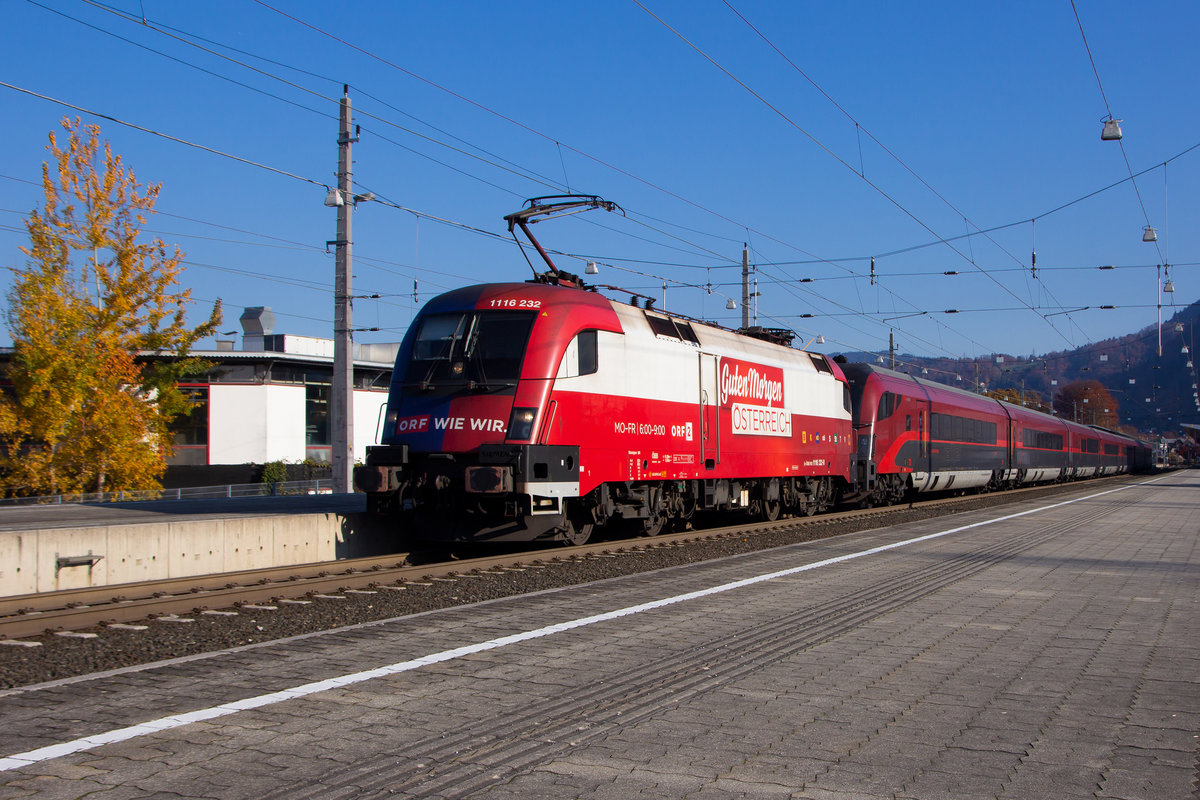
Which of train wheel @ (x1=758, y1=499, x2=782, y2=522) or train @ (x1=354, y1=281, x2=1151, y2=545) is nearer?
train @ (x1=354, y1=281, x2=1151, y2=545)

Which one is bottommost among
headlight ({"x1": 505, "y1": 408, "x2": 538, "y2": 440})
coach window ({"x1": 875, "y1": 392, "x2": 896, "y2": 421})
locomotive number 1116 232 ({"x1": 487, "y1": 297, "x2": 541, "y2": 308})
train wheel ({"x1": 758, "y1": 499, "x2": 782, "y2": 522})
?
train wheel ({"x1": 758, "y1": 499, "x2": 782, "y2": 522})

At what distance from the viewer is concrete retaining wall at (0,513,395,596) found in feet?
33.0

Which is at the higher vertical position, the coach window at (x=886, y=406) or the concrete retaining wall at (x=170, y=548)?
the coach window at (x=886, y=406)

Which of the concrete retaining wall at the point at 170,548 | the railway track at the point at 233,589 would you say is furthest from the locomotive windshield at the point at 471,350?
the concrete retaining wall at the point at 170,548

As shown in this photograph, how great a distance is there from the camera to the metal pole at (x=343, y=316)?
2095cm

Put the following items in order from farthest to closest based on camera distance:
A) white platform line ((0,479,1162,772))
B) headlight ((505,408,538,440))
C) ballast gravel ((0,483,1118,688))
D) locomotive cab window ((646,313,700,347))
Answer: locomotive cab window ((646,313,700,347)) < headlight ((505,408,538,440)) < ballast gravel ((0,483,1118,688)) < white platform line ((0,479,1162,772))

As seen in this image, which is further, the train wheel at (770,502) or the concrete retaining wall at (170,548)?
the train wheel at (770,502)

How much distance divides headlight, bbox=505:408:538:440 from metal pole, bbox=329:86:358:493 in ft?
31.4

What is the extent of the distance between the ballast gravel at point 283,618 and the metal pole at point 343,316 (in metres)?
9.16

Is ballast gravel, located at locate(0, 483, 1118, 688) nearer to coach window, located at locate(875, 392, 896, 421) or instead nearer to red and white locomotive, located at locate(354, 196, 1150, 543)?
red and white locomotive, located at locate(354, 196, 1150, 543)

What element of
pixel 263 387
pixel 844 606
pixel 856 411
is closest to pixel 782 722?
pixel 844 606

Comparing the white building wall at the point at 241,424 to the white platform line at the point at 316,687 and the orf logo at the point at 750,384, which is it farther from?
the white platform line at the point at 316,687

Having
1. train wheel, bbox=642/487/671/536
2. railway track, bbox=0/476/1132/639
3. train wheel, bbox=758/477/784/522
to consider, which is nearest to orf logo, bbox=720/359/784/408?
train wheel, bbox=758/477/784/522

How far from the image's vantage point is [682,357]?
15836 mm
